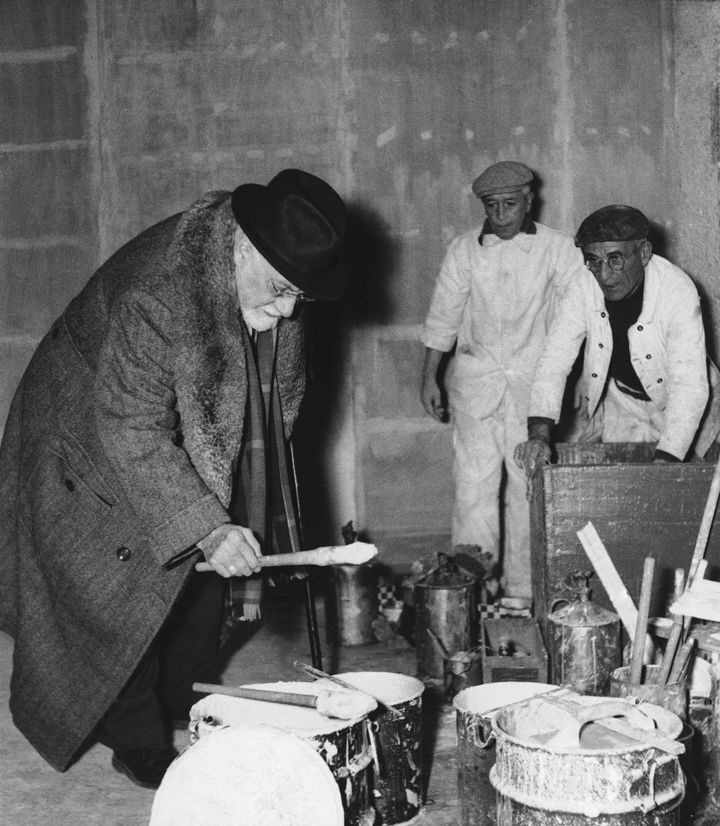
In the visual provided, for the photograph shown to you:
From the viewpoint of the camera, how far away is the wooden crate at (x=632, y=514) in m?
4.12

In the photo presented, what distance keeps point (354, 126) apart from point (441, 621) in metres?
3.01

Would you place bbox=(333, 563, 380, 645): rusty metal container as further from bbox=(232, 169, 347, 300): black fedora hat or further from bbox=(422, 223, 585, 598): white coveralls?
bbox=(232, 169, 347, 300): black fedora hat

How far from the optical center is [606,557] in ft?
12.6

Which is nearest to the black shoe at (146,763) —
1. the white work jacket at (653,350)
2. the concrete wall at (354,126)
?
the white work jacket at (653,350)

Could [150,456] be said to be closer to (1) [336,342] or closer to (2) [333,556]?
(2) [333,556]

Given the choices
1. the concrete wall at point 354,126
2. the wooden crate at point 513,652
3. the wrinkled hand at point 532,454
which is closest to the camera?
the wooden crate at point 513,652

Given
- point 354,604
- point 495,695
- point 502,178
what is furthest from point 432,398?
point 495,695

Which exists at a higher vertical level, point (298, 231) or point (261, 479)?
point (298, 231)

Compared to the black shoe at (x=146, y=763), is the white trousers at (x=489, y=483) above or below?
above

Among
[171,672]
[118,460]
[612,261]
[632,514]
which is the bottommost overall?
[171,672]

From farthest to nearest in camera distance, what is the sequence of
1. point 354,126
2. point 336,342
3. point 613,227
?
point 336,342 → point 354,126 → point 613,227

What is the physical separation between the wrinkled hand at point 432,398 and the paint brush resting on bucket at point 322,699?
3424 millimetres

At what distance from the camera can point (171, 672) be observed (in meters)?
4.04

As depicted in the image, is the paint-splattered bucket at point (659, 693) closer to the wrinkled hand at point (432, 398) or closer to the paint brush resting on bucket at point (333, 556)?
the paint brush resting on bucket at point (333, 556)
